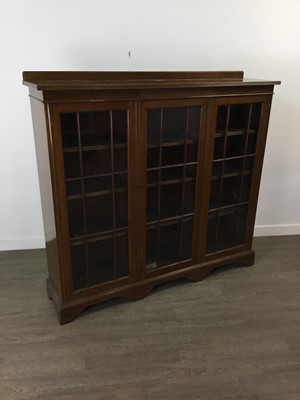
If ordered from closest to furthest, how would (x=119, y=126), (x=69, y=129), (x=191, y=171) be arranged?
(x=69, y=129), (x=119, y=126), (x=191, y=171)

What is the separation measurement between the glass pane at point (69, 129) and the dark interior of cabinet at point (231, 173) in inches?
34.8

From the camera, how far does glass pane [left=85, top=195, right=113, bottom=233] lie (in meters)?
1.93

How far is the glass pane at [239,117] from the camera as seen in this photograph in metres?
2.15

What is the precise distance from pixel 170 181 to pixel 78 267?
0.74 meters

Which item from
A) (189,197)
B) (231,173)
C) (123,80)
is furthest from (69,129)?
(231,173)

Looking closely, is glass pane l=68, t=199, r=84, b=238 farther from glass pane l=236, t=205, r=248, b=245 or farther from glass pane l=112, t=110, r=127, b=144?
glass pane l=236, t=205, r=248, b=245

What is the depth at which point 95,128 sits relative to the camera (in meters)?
1.78

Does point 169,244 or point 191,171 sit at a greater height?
point 191,171

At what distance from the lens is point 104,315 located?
2080 millimetres

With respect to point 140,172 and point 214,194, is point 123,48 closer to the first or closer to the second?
point 140,172

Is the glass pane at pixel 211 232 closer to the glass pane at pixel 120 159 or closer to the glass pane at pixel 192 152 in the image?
the glass pane at pixel 192 152

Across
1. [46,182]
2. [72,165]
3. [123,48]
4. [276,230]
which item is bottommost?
[276,230]

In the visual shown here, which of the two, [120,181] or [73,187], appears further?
[120,181]

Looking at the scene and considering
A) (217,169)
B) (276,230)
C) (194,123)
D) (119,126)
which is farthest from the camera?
(276,230)
